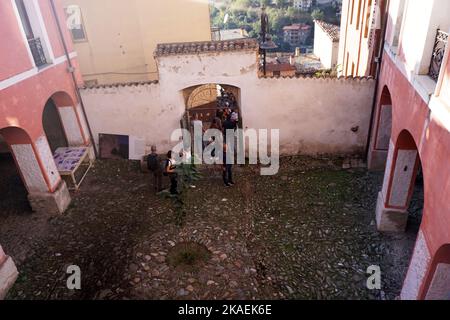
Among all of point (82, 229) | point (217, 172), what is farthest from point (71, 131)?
point (217, 172)

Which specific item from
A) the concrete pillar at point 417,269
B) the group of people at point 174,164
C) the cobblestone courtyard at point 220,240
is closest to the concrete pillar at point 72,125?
the cobblestone courtyard at point 220,240

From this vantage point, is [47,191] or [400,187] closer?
[400,187]

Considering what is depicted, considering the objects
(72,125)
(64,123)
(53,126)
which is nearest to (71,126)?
(72,125)

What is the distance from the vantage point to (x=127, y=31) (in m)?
14.8

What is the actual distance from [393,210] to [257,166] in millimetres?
4780

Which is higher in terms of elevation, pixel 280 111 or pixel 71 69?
pixel 71 69

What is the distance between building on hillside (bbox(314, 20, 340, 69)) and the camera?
1072 inches

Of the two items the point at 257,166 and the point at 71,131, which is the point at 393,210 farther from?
the point at 71,131

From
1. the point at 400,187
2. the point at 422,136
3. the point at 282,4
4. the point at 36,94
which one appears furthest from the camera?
the point at 282,4

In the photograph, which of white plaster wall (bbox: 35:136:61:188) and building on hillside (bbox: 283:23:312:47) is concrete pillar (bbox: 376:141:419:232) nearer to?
white plaster wall (bbox: 35:136:61:188)

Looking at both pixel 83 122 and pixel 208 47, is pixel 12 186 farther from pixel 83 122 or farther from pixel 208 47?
pixel 208 47

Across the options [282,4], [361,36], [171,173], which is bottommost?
[171,173]

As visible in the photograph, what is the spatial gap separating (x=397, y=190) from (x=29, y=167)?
9640 mm
